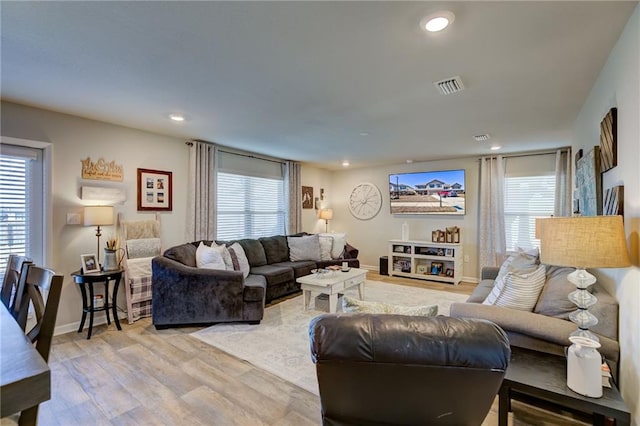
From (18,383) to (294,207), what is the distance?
5.57m

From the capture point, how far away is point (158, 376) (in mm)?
2416

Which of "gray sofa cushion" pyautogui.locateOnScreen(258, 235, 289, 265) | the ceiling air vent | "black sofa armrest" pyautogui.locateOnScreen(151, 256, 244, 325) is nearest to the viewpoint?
the ceiling air vent

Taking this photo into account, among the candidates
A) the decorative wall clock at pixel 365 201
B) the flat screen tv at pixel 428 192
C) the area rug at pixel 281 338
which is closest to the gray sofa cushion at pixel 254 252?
the area rug at pixel 281 338

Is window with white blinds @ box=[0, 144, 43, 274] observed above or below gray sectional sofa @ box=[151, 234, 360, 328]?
above

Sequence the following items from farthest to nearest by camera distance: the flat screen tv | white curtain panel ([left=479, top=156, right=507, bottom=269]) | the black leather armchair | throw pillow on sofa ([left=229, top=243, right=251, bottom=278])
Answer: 1. the flat screen tv
2. white curtain panel ([left=479, top=156, right=507, bottom=269])
3. throw pillow on sofa ([left=229, top=243, right=251, bottom=278])
4. the black leather armchair

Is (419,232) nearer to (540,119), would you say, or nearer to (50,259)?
(540,119)

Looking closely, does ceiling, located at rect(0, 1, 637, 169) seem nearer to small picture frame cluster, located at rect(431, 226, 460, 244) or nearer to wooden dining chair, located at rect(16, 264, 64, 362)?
wooden dining chair, located at rect(16, 264, 64, 362)

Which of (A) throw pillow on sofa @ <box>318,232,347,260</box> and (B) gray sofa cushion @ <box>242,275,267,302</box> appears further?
(A) throw pillow on sofa @ <box>318,232,347,260</box>

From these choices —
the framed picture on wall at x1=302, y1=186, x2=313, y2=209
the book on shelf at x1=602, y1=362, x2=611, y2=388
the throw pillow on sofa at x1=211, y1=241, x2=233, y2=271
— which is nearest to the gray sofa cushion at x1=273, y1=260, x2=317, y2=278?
A: the throw pillow on sofa at x1=211, y1=241, x2=233, y2=271

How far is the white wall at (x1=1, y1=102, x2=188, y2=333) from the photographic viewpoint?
3113mm

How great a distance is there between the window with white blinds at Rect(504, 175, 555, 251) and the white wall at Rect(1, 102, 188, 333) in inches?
233

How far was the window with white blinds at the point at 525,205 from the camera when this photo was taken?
16.7ft

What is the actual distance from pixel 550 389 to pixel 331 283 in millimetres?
2366

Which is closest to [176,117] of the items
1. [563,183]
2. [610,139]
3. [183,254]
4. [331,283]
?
[183,254]
